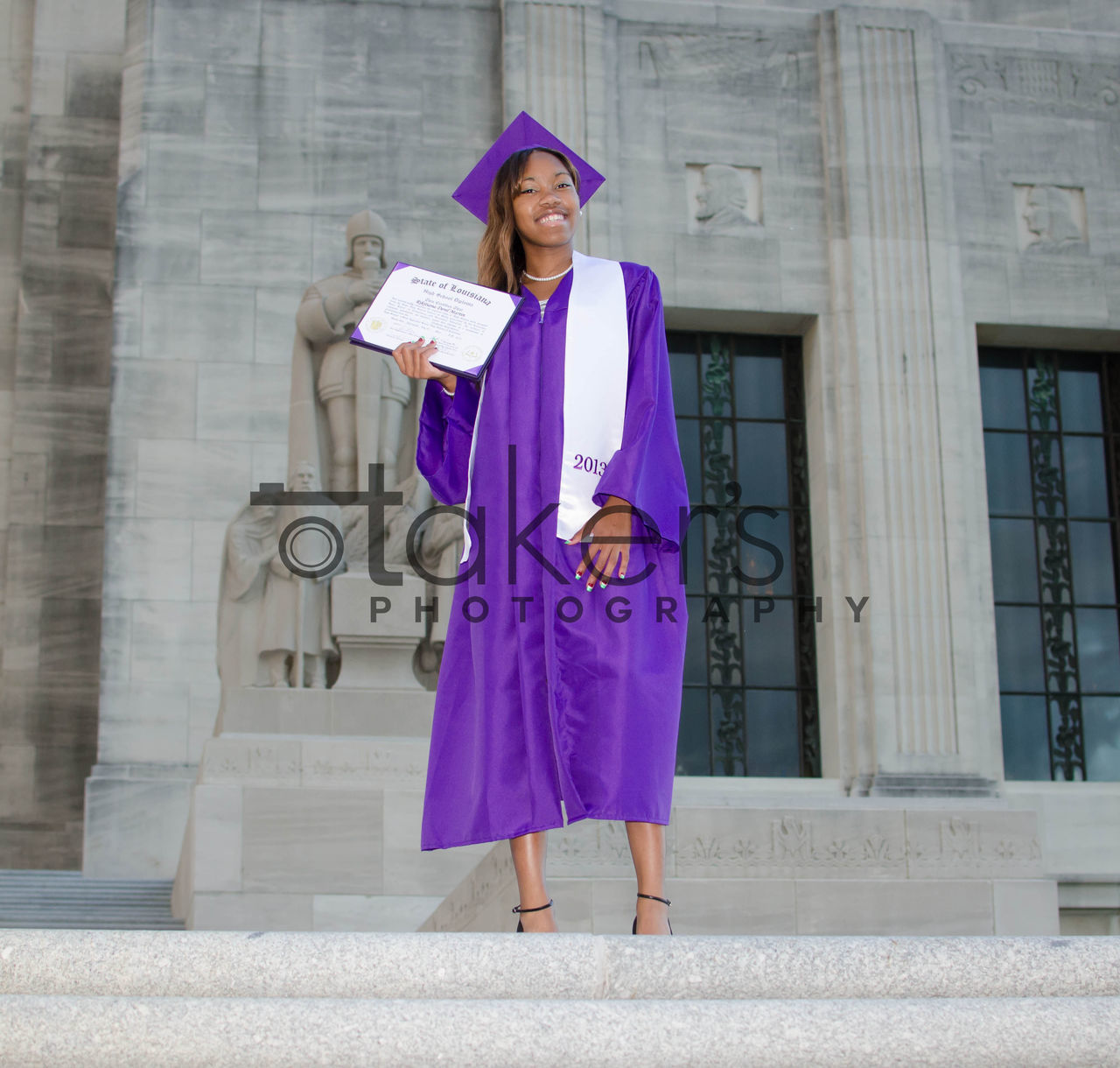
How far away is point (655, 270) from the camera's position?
51.4 ft

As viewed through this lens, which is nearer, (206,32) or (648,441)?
(648,441)

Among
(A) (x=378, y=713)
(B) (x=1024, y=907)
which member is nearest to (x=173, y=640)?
(A) (x=378, y=713)

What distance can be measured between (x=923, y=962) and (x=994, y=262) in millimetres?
14132

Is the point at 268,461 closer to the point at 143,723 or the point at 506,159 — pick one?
the point at 143,723

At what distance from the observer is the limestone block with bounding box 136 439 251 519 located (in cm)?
1461

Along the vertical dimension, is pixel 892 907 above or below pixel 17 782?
below

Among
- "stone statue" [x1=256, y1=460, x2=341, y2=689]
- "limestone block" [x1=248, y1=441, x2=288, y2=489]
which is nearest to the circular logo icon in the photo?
"stone statue" [x1=256, y1=460, x2=341, y2=689]

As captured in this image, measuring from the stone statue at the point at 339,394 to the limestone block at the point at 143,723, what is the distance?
4.32 m

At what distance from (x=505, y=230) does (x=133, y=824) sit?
10032mm

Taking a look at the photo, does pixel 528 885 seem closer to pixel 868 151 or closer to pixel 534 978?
pixel 534 978

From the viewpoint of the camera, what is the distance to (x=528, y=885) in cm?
418

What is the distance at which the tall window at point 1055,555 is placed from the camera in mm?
16102

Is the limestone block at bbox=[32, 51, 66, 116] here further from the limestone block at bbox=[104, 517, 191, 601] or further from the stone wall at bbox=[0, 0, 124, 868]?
the limestone block at bbox=[104, 517, 191, 601]

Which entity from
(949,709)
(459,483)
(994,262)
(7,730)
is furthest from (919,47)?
(459,483)
